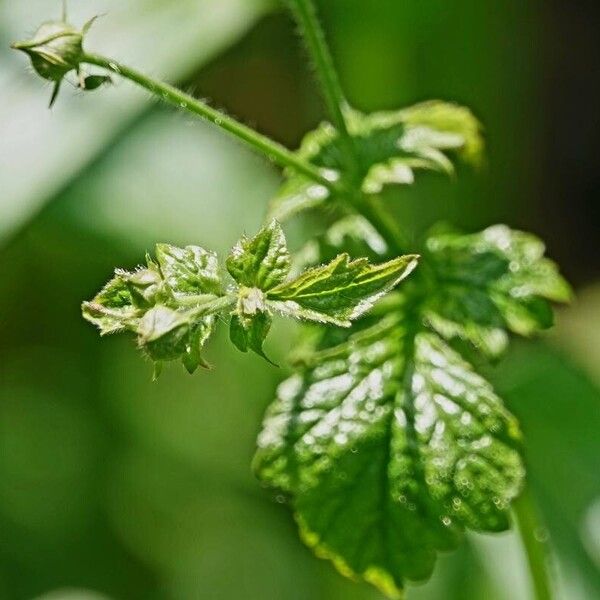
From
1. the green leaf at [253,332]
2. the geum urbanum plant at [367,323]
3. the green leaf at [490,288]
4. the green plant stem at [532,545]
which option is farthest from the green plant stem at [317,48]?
the green plant stem at [532,545]

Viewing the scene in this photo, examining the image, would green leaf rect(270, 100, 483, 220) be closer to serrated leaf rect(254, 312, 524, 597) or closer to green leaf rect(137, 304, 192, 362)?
serrated leaf rect(254, 312, 524, 597)

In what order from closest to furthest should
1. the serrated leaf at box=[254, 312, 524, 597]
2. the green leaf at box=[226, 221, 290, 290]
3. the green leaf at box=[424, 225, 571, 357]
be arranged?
the green leaf at box=[226, 221, 290, 290]
the serrated leaf at box=[254, 312, 524, 597]
the green leaf at box=[424, 225, 571, 357]

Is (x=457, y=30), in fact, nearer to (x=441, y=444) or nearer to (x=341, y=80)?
(x=341, y=80)

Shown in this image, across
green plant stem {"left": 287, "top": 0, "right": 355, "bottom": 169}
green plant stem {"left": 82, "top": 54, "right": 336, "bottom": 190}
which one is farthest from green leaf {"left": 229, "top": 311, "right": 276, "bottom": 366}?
green plant stem {"left": 287, "top": 0, "right": 355, "bottom": 169}

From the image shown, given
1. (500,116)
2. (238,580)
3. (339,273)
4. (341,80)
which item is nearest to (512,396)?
(238,580)

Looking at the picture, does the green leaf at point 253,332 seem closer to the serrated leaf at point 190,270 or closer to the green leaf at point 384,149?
the serrated leaf at point 190,270
